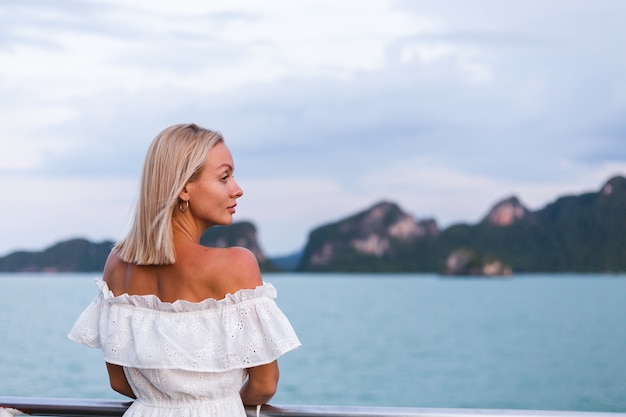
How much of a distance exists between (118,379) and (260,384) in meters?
0.39

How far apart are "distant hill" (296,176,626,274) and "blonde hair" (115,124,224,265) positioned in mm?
57007

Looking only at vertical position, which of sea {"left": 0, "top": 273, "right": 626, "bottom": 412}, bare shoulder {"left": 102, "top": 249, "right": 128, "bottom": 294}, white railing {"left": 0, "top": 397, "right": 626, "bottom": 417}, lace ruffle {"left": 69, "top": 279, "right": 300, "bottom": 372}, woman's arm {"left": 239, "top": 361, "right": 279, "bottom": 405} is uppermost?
bare shoulder {"left": 102, "top": 249, "right": 128, "bottom": 294}

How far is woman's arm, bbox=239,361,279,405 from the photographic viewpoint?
5.43 ft

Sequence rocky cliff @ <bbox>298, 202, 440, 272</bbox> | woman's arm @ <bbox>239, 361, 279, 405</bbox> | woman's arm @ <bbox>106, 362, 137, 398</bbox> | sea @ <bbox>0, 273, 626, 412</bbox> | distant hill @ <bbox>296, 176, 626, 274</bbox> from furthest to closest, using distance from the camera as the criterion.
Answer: rocky cliff @ <bbox>298, 202, 440, 272</bbox>
distant hill @ <bbox>296, 176, 626, 274</bbox>
sea @ <bbox>0, 273, 626, 412</bbox>
woman's arm @ <bbox>106, 362, 137, 398</bbox>
woman's arm @ <bbox>239, 361, 279, 405</bbox>

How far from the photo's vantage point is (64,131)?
4412cm

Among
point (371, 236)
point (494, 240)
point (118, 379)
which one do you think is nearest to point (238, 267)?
point (118, 379)

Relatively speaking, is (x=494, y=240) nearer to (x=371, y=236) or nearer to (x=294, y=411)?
(x=371, y=236)

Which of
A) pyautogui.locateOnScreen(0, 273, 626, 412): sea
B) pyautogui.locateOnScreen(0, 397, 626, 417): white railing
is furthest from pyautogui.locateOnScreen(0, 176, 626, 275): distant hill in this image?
pyautogui.locateOnScreen(0, 397, 626, 417): white railing

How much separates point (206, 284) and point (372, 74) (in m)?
67.3

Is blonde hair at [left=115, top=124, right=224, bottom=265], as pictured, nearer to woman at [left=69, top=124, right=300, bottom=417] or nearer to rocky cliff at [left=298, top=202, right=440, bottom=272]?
woman at [left=69, top=124, right=300, bottom=417]

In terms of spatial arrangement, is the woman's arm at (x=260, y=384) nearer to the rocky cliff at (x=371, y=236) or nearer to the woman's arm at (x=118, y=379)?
the woman's arm at (x=118, y=379)

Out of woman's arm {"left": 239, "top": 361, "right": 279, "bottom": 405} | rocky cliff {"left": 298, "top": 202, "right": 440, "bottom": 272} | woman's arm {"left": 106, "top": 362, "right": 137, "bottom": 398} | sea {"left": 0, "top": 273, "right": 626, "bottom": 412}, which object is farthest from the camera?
rocky cliff {"left": 298, "top": 202, "right": 440, "bottom": 272}

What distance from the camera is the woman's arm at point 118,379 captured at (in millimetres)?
1820

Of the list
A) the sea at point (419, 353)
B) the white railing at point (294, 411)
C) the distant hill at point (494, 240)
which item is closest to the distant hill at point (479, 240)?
the distant hill at point (494, 240)
